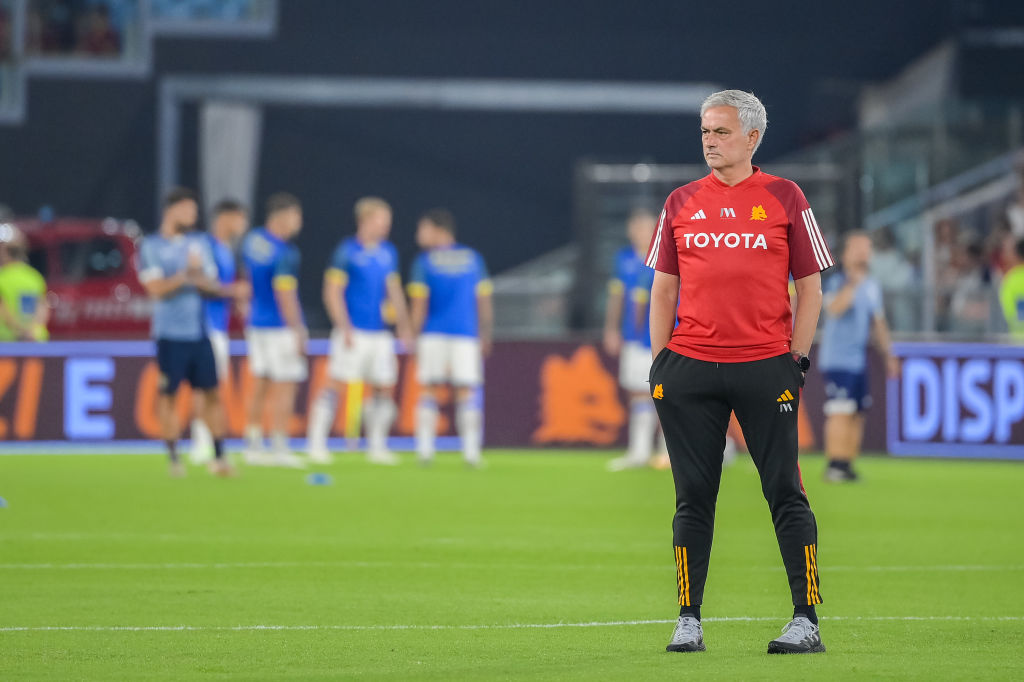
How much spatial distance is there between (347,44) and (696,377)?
25.4 metres

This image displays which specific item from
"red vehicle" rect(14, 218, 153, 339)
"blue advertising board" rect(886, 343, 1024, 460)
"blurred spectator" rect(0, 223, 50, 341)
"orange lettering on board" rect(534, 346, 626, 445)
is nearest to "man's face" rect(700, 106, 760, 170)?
"blue advertising board" rect(886, 343, 1024, 460)

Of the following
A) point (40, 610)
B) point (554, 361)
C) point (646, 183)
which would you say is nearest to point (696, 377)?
point (40, 610)

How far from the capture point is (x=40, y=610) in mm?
7496

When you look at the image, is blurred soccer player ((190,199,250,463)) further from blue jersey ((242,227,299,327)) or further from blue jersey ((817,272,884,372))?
blue jersey ((817,272,884,372))

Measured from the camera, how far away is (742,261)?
6.20 meters

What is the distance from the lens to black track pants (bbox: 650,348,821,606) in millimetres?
6207

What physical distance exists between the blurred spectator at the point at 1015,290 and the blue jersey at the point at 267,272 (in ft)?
20.9

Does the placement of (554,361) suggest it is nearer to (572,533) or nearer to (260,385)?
(260,385)

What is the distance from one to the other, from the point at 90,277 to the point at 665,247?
61.2 ft

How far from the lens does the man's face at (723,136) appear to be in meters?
6.20

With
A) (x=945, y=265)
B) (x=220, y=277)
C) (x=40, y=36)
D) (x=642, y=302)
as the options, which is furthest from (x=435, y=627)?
(x=40, y=36)

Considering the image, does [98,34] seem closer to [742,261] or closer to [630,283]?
[630,283]

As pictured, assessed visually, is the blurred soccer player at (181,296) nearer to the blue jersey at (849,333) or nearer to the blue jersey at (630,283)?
the blue jersey at (630,283)

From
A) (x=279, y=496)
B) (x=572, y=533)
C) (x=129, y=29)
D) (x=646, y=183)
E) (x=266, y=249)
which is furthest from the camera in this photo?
(x=129, y=29)
